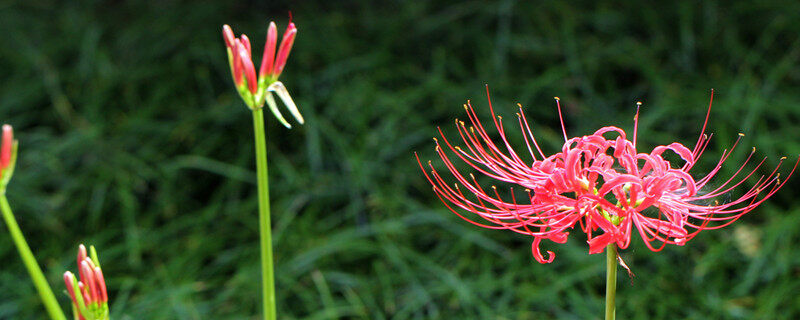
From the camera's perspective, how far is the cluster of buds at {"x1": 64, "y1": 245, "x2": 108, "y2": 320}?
2.14 ft

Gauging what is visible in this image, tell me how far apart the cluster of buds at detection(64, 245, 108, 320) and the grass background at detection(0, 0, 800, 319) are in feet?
4.33

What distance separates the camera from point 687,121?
2.54m

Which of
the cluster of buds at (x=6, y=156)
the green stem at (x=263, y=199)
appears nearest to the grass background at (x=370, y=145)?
the green stem at (x=263, y=199)

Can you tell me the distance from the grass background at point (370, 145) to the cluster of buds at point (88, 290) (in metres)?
1.32

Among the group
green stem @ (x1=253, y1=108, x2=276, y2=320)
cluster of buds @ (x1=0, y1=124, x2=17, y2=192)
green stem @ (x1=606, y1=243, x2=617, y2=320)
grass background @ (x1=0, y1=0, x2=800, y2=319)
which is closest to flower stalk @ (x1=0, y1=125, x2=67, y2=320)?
cluster of buds @ (x1=0, y1=124, x2=17, y2=192)

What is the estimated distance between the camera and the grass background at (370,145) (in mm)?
2064

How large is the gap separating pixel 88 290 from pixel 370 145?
191 cm

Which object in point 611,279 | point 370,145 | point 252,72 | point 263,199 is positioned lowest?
point 370,145

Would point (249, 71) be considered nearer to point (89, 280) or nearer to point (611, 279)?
point (89, 280)

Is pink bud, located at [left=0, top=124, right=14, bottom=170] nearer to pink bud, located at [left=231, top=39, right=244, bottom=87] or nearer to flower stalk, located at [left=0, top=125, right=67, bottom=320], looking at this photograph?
flower stalk, located at [left=0, top=125, right=67, bottom=320]

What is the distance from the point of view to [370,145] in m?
2.56

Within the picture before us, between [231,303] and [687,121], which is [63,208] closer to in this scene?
[231,303]

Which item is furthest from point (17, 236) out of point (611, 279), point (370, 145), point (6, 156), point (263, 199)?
point (370, 145)

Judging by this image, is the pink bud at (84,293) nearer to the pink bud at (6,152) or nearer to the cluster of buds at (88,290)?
the cluster of buds at (88,290)
